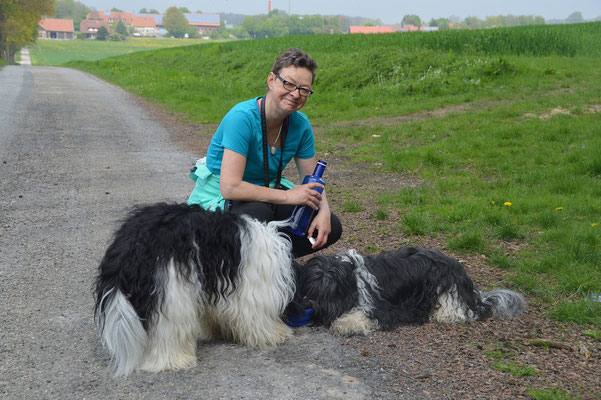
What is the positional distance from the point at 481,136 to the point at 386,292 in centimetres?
649

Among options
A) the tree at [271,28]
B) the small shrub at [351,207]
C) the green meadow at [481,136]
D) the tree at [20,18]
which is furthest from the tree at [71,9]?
the small shrub at [351,207]

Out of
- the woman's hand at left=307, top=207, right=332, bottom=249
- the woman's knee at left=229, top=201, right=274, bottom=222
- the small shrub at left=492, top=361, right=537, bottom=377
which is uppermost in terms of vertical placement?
the woman's knee at left=229, top=201, right=274, bottom=222

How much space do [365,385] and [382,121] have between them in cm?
953

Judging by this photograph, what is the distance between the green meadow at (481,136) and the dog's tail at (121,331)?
9.30ft

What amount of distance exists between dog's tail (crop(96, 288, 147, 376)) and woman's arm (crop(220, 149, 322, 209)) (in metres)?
1.11

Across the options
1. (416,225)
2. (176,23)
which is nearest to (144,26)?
(176,23)

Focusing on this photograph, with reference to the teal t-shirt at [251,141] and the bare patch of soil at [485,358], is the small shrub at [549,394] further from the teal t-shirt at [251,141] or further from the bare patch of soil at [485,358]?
the teal t-shirt at [251,141]

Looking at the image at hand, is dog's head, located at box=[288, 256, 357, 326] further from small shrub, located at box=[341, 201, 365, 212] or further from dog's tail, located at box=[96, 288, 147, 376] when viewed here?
small shrub, located at box=[341, 201, 365, 212]

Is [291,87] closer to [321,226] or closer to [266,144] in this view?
[266,144]

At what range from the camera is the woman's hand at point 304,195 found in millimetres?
3873

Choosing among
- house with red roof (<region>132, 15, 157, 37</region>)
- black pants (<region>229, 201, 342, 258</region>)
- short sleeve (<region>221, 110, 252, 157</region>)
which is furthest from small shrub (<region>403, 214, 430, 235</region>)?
house with red roof (<region>132, 15, 157, 37</region>)

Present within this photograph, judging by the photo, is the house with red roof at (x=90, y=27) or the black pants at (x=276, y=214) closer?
the black pants at (x=276, y=214)

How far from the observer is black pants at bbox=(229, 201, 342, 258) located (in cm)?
400

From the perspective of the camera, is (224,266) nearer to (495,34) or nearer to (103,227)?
(103,227)
